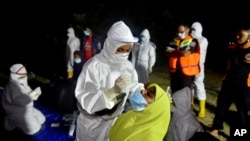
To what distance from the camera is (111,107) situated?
3.17 m

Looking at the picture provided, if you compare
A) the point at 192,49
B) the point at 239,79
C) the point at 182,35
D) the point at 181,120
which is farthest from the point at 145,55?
the point at 181,120

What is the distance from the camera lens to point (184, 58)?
5.89 m

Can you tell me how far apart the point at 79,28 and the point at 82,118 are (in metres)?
8.83

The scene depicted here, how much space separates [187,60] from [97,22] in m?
6.87

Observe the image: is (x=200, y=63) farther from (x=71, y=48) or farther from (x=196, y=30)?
(x=71, y=48)

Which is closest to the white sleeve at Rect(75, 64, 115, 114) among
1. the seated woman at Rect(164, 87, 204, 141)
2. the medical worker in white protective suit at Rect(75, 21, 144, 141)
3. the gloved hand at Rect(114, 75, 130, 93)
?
the medical worker in white protective suit at Rect(75, 21, 144, 141)

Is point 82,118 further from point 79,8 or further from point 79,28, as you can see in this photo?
point 79,8

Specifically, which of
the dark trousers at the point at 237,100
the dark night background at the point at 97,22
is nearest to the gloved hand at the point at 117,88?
the dark trousers at the point at 237,100

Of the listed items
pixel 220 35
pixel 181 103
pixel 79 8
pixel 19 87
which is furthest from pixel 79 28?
pixel 181 103

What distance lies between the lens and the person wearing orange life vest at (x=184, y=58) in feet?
19.2

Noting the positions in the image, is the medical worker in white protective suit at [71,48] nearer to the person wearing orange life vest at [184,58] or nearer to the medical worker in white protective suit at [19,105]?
the medical worker in white protective suit at [19,105]

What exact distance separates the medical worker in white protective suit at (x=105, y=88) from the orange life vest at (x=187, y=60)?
258 cm

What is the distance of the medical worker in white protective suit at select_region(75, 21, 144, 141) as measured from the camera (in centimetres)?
313

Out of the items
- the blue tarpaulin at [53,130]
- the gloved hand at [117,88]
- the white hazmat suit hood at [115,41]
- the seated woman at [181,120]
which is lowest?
the blue tarpaulin at [53,130]
